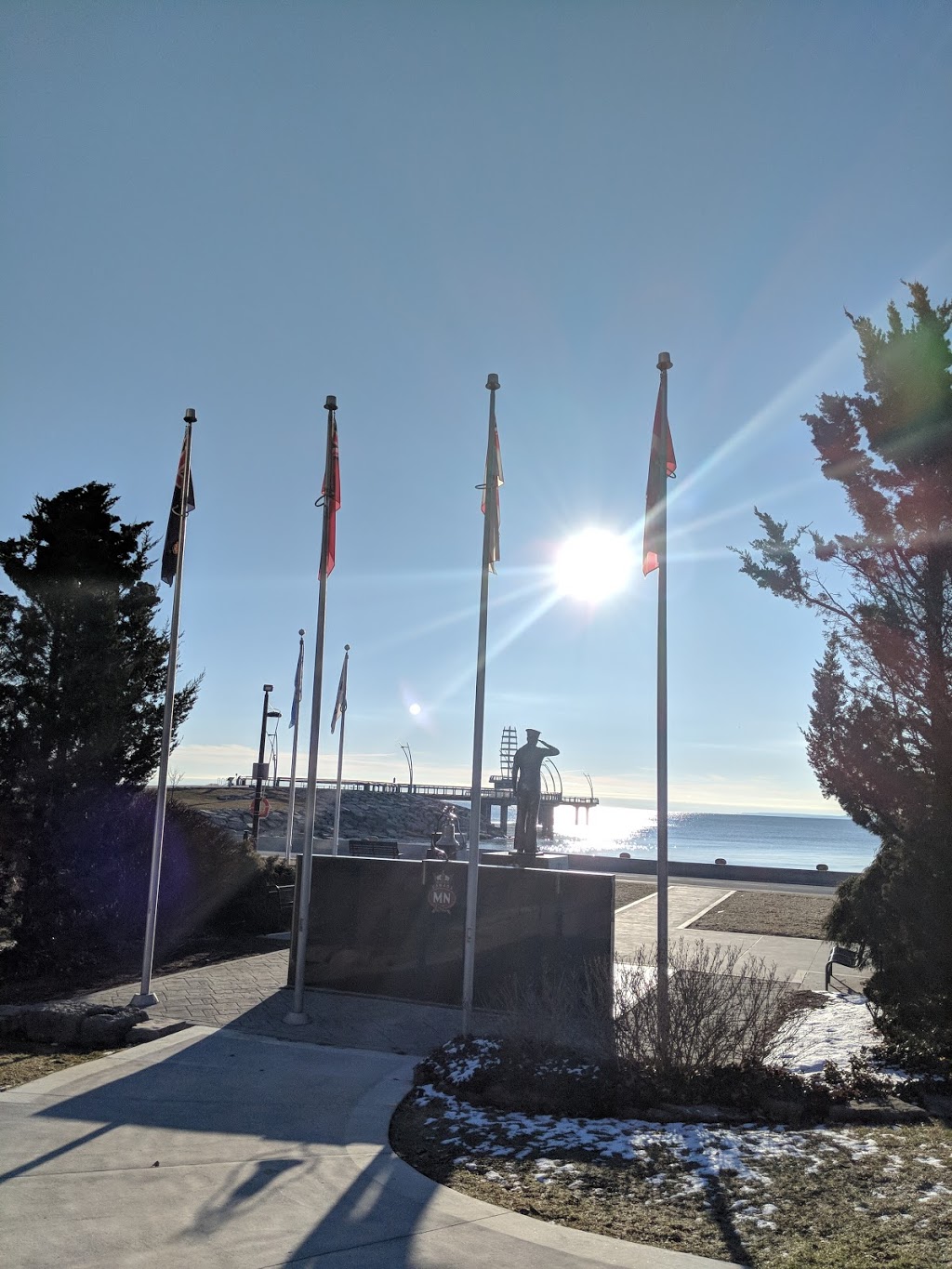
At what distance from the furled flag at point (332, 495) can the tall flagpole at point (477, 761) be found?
2.06 m

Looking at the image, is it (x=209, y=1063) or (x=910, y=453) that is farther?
(x=910, y=453)

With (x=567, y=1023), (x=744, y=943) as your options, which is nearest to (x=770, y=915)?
(x=744, y=943)

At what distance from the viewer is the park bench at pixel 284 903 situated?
640 inches

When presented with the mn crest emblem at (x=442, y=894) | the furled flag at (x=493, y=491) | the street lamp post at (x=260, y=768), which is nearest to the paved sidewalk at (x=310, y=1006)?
the mn crest emblem at (x=442, y=894)

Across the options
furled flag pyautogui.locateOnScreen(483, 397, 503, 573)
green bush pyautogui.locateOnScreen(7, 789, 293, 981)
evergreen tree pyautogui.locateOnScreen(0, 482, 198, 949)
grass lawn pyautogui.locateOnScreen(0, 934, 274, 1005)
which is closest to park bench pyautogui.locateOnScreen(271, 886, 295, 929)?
green bush pyautogui.locateOnScreen(7, 789, 293, 981)

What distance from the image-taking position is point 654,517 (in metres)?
9.50

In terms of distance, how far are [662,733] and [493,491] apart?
3386 millimetres

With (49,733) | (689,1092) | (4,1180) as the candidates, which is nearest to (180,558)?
(49,733)

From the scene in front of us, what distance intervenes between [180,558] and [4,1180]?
7556 mm

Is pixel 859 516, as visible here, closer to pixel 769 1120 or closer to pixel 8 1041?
pixel 769 1120

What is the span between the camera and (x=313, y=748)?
10.4 metres

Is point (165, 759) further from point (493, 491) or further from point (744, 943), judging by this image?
point (744, 943)

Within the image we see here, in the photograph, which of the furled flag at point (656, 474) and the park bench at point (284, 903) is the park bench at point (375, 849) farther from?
the furled flag at point (656, 474)

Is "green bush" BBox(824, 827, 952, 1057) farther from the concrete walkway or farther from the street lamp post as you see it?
the street lamp post
